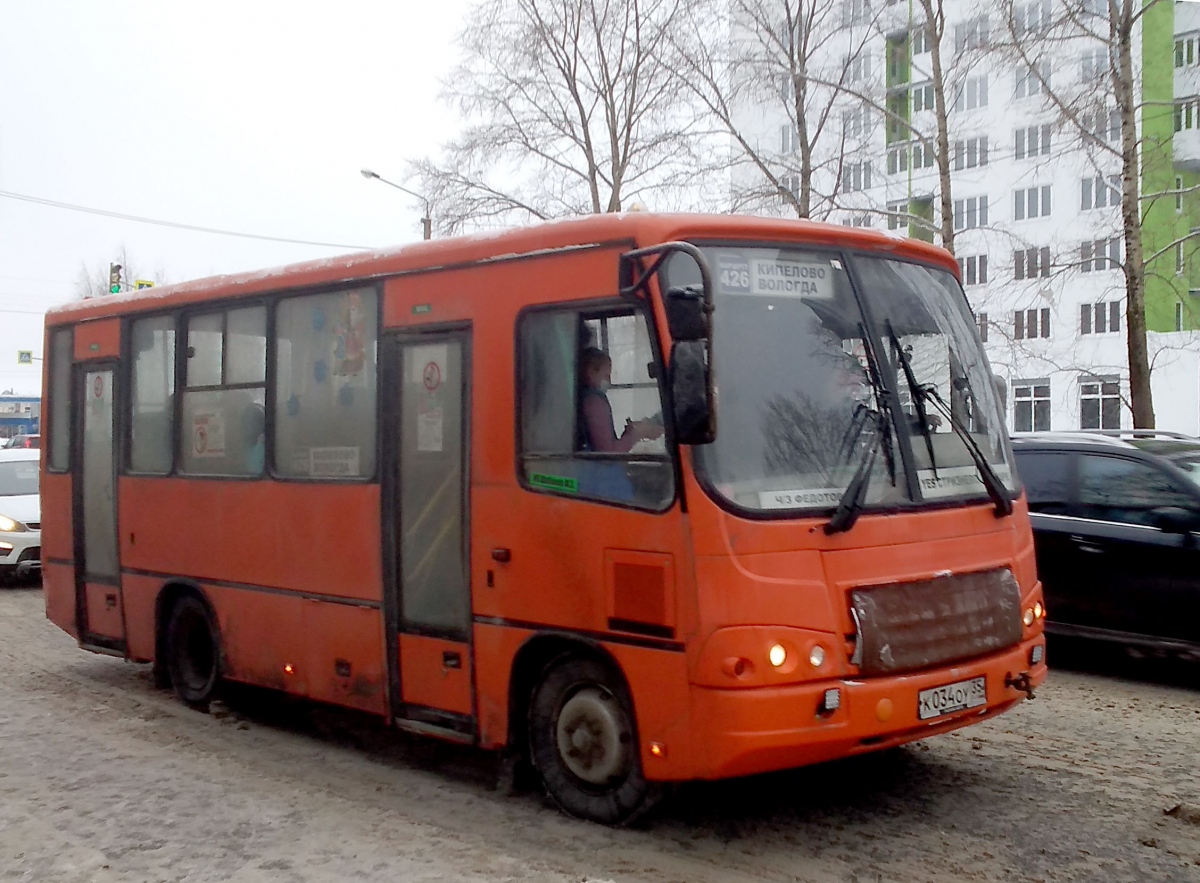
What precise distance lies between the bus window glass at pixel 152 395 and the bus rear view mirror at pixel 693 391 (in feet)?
17.0

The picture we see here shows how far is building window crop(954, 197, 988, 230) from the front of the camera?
48812 mm

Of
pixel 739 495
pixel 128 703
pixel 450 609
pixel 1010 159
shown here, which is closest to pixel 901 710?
pixel 739 495

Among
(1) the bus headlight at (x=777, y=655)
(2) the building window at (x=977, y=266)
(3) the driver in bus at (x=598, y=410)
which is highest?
(2) the building window at (x=977, y=266)

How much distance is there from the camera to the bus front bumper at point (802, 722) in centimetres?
535

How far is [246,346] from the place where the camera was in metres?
8.62

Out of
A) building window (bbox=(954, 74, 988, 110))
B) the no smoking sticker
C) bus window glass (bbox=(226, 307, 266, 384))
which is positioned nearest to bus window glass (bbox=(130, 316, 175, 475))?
bus window glass (bbox=(226, 307, 266, 384))

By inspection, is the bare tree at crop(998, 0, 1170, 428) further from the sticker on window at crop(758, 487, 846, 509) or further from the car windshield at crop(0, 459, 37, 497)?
the sticker on window at crop(758, 487, 846, 509)

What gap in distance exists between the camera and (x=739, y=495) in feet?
18.2

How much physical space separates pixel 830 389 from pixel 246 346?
4356 mm

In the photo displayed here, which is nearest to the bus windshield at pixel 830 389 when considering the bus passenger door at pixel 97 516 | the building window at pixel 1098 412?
the bus passenger door at pixel 97 516

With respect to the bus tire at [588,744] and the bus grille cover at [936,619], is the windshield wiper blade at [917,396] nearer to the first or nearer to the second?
the bus grille cover at [936,619]

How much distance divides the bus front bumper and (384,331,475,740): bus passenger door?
5.10ft

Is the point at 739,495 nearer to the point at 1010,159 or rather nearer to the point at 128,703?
the point at 128,703

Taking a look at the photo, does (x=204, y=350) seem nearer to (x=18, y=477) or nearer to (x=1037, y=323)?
(x=18, y=477)
